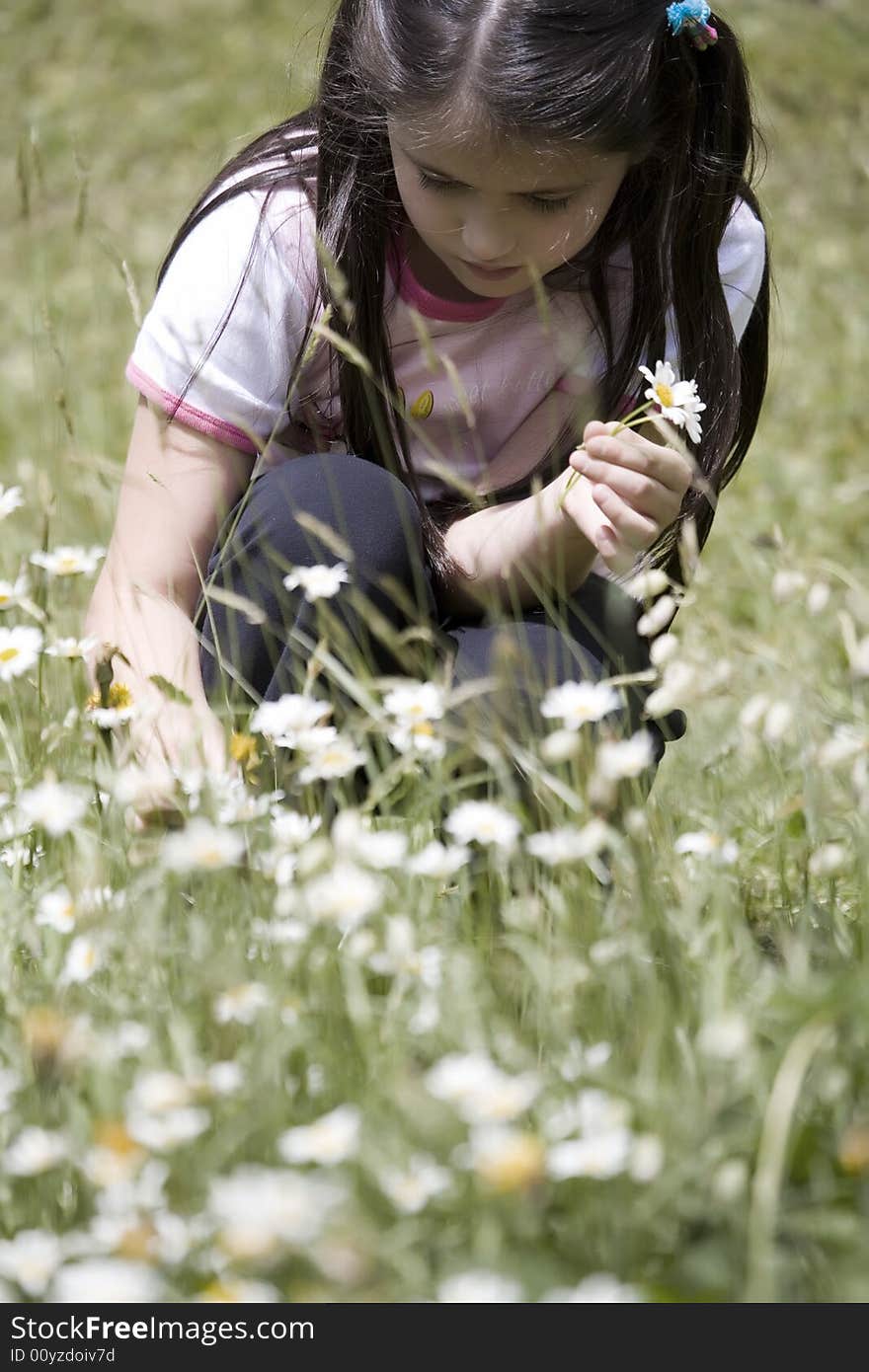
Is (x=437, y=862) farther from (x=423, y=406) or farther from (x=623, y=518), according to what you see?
(x=423, y=406)

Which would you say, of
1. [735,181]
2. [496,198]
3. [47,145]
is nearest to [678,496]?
[496,198]

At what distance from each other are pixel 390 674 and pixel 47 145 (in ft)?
11.1

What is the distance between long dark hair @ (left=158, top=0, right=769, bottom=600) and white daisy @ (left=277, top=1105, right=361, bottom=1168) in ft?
2.09

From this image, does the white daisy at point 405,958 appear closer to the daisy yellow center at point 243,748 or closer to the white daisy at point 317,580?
the daisy yellow center at point 243,748

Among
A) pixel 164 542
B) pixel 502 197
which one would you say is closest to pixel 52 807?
pixel 164 542

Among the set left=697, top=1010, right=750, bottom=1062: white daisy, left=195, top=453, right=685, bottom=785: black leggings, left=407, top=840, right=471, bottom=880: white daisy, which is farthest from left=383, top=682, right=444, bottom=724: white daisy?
left=697, top=1010, right=750, bottom=1062: white daisy

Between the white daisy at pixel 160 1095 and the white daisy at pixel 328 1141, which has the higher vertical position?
the white daisy at pixel 160 1095

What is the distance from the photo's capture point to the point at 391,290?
153 cm

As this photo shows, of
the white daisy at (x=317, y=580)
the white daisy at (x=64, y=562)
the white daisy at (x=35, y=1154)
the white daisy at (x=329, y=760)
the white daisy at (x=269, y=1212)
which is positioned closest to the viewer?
the white daisy at (x=269, y=1212)

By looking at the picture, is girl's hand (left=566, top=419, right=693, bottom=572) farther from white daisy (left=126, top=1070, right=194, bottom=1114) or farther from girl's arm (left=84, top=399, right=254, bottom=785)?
white daisy (left=126, top=1070, right=194, bottom=1114)

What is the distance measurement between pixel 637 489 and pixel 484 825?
356 millimetres

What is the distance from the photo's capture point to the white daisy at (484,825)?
0.98 metres

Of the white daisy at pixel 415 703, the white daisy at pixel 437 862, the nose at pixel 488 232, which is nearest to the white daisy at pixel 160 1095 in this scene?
the white daisy at pixel 437 862

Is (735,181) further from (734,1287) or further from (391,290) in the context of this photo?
(734,1287)
